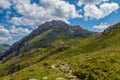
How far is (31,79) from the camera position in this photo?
4969 centimetres

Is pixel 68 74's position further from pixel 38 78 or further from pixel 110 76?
pixel 110 76

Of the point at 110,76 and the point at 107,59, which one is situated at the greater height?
the point at 107,59

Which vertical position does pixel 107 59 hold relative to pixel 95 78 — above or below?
above

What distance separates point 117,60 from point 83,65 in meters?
7.99

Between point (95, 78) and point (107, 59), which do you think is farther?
point (107, 59)

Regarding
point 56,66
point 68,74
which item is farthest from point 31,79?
point 56,66

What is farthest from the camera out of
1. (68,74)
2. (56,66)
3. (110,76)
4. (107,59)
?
(56,66)

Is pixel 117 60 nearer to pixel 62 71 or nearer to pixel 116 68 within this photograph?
pixel 116 68

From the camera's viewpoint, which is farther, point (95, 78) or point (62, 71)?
point (62, 71)

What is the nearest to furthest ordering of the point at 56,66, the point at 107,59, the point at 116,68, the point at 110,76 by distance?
1. the point at 110,76
2. the point at 116,68
3. the point at 107,59
4. the point at 56,66

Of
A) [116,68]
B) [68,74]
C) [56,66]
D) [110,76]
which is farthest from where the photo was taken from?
[56,66]

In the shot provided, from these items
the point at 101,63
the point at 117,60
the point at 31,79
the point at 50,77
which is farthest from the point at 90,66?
the point at 31,79

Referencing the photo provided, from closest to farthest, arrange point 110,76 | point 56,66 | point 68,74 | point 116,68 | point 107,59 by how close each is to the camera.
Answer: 1. point 110,76
2. point 116,68
3. point 68,74
4. point 107,59
5. point 56,66

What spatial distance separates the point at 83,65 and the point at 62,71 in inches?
206
